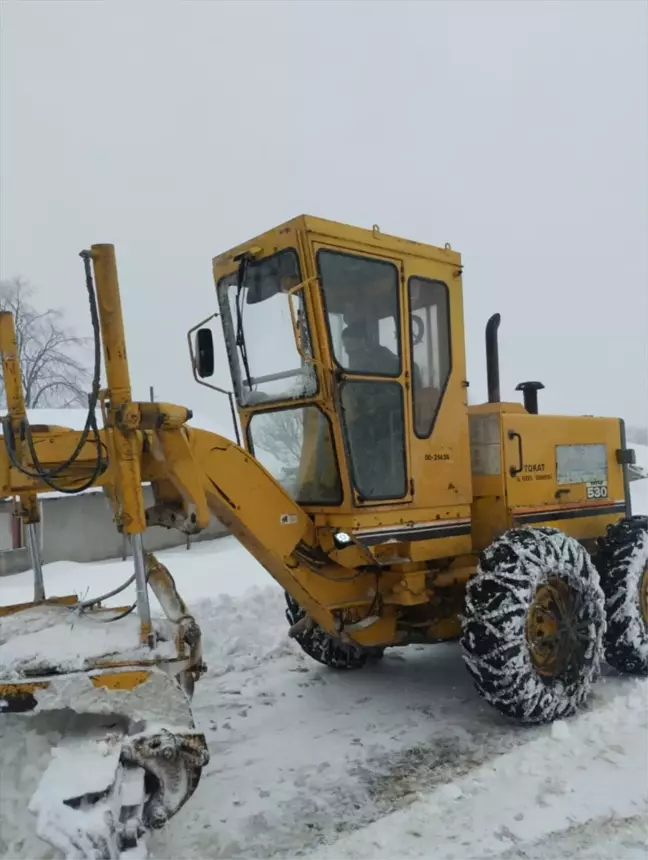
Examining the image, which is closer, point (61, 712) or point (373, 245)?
point (61, 712)

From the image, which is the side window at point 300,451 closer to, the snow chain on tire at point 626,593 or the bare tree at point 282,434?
the bare tree at point 282,434

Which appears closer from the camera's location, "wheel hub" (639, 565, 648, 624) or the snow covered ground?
the snow covered ground

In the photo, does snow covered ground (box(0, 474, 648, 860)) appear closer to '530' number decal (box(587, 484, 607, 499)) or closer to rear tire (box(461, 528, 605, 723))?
rear tire (box(461, 528, 605, 723))

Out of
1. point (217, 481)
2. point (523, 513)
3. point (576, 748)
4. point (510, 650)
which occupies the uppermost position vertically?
point (217, 481)

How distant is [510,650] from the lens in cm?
454

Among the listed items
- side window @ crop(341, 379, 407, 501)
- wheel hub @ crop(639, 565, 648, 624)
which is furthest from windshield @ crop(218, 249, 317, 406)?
wheel hub @ crop(639, 565, 648, 624)

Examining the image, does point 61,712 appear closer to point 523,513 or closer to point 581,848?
point 581,848

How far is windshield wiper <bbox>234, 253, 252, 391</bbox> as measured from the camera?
4.91 meters

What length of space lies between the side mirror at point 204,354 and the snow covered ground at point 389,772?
2.14 m

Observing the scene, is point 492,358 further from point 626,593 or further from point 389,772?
point 389,772

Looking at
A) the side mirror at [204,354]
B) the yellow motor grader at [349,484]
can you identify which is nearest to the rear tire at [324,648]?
the yellow motor grader at [349,484]

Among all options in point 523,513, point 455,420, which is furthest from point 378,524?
point 523,513

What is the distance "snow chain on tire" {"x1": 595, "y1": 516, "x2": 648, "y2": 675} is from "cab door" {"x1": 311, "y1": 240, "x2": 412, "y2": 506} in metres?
1.87

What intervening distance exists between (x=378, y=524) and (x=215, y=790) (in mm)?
1688
